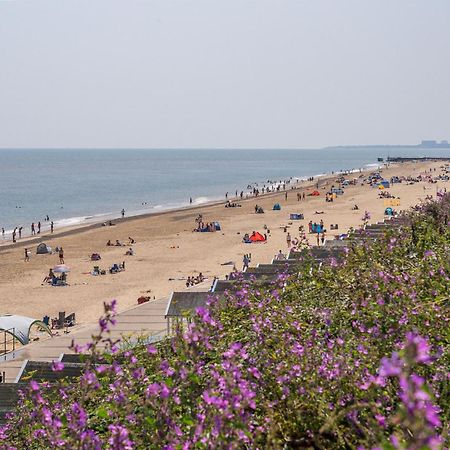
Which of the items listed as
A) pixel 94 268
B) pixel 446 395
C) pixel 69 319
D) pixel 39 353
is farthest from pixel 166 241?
pixel 446 395

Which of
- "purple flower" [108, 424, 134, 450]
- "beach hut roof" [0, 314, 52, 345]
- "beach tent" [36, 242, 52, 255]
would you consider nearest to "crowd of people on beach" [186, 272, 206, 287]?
"beach hut roof" [0, 314, 52, 345]

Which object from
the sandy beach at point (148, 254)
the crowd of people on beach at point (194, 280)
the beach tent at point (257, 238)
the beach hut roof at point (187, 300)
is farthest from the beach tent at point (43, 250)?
the beach hut roof at point (187, 300)

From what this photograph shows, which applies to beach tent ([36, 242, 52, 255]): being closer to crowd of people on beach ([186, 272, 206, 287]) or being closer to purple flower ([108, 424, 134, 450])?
crowd of people on beach ([186, 272, 206, 287])

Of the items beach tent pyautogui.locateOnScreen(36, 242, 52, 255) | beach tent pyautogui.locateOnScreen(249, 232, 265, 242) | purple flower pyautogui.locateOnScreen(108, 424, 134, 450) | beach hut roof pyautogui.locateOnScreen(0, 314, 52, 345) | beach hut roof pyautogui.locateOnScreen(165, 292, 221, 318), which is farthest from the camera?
beach tent pyautogui.locateOnScreen(36, 242, 52, 255)

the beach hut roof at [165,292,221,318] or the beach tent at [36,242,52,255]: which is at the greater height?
the beach hut roof at [165,292,221,318]

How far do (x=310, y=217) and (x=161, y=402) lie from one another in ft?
157

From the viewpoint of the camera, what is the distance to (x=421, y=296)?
627cm

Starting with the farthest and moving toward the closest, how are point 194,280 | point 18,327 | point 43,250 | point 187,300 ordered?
point 43,250
point 194,280
point 18,327
point 187,300

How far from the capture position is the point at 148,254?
126 feet

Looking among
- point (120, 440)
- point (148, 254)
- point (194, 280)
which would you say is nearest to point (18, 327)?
point (194, 280)

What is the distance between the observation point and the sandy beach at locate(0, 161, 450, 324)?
91.1 feet

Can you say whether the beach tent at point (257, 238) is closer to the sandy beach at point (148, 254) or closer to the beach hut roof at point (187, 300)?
the sandy beach at point (148, 254)

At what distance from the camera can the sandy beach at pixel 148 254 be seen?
2776 cm

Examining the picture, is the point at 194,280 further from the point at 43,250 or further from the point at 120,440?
the point at 120,440
